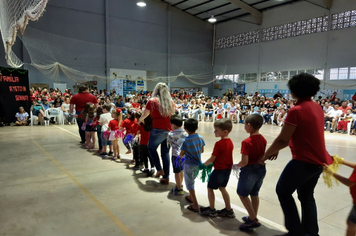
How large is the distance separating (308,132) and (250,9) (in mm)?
20787

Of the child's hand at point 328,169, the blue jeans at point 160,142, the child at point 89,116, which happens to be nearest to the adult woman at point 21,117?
the child at point 89,116

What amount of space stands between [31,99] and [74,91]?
681 centimetres

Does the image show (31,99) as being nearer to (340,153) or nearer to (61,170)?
(61,170)

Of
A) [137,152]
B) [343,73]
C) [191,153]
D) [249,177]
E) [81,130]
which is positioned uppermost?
[343,73]

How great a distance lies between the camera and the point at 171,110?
3.60 m

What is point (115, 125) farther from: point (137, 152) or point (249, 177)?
point (249, 177)

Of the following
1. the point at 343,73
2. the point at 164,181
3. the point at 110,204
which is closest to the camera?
the point at 110,204

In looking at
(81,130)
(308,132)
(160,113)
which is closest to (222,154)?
(308,132)

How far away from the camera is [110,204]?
3.05 m

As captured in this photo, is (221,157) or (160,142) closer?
(221,157)

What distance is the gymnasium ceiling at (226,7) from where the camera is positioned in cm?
1919

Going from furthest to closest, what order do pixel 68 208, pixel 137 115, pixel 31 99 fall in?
1. pixel 31 99
2. pixel 137 115
3. pixel 68 208

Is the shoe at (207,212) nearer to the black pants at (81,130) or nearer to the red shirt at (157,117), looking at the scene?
the red shirt at (157,117)

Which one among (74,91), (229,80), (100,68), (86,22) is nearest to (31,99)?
(74,91)
